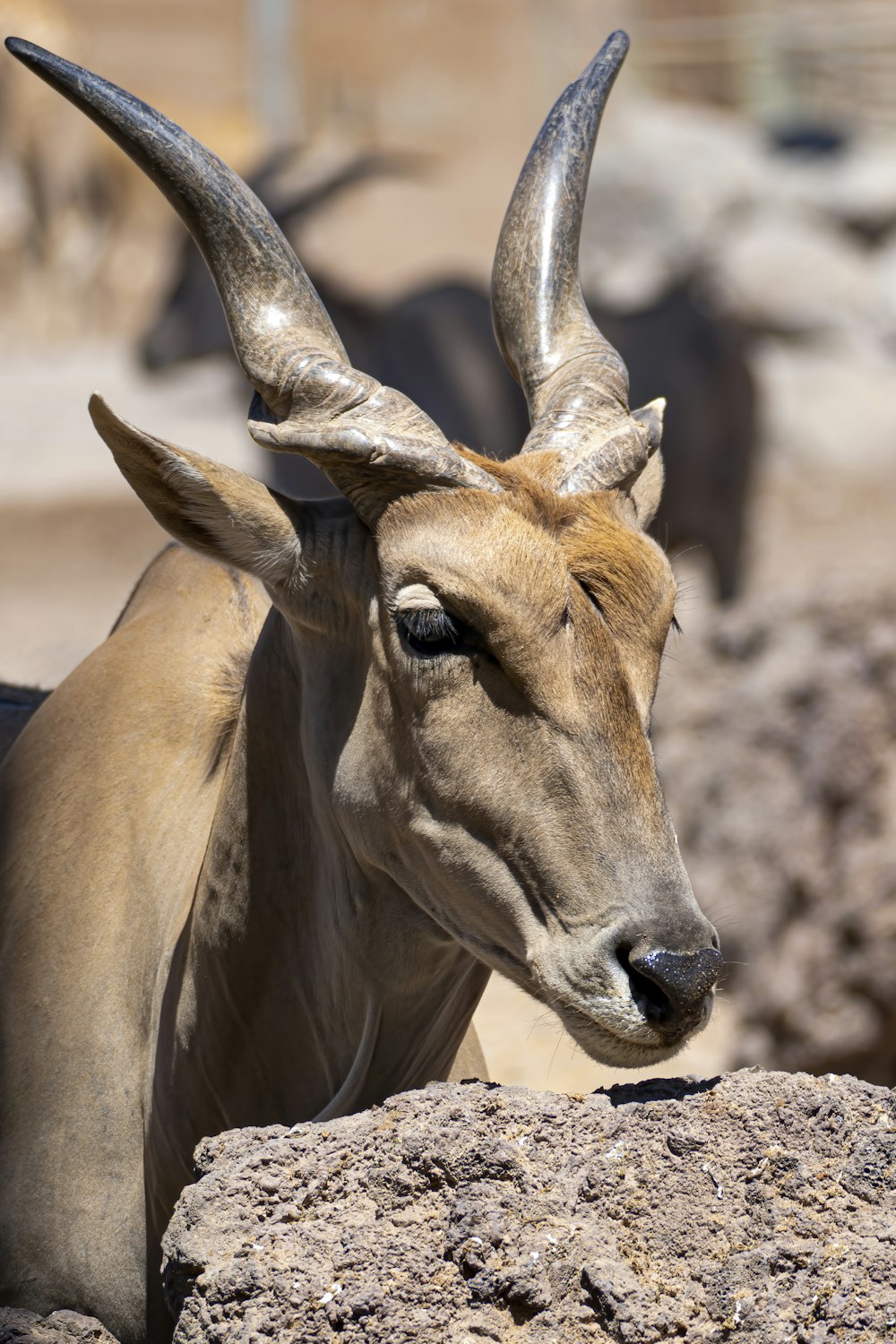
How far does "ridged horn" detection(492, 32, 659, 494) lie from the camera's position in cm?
267

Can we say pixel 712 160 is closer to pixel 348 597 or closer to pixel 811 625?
pixel 811 625

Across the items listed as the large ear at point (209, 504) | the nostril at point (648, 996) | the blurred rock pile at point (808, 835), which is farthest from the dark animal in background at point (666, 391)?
the nostril at point (648, 996)

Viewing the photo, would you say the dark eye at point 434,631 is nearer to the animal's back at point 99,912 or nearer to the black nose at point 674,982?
the black nose at point 674,982

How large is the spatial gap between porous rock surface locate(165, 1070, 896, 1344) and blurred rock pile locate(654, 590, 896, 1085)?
9.70 ft

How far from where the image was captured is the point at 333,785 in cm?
255

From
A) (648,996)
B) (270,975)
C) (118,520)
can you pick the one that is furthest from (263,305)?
(118,520)

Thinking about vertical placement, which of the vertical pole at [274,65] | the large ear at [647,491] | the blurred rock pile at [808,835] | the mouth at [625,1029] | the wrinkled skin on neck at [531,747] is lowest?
the blurred rock pile at [808,835]

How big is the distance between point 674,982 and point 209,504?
3.36ft

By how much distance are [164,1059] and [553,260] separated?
5.29ft

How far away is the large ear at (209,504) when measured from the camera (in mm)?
2473

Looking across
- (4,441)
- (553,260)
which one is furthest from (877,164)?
(553,260)

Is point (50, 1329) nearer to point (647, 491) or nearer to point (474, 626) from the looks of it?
point (474, 626)

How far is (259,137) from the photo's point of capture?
64.2 feet

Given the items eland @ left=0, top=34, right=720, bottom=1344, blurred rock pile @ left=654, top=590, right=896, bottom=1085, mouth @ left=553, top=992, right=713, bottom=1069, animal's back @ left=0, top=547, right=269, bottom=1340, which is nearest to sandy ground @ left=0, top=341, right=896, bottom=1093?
blurred rock pile @ left=654, top=590, right=896, bottom=1085
